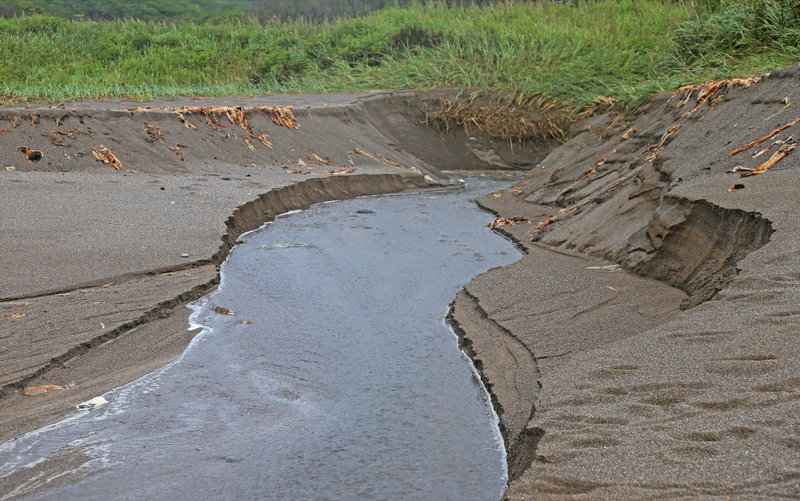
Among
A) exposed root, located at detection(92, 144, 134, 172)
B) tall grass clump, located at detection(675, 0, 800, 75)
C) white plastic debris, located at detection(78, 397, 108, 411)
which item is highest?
tall grass clump, located at detection(675, 0, 800, 75)

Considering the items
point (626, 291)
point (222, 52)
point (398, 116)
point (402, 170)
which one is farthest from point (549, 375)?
point (222, 52)

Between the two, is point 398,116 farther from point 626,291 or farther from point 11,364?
point 11,364

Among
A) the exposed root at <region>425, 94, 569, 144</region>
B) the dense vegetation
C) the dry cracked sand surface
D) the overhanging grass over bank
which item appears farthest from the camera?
the dense vegetation

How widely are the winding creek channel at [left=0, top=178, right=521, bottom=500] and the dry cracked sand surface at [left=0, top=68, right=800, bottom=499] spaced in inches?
6.7

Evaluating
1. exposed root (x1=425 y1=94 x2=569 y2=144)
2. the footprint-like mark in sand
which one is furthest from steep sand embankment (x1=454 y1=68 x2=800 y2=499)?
exposed root (x1=425 y1=94 x2=569 y2=144)

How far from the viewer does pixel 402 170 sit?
38.5ft

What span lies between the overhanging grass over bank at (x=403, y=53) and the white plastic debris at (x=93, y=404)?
26.7 ft

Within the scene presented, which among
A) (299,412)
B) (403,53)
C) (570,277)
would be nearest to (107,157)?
(570,277)

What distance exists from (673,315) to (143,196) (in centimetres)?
490

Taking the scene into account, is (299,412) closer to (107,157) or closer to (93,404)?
(93,404)

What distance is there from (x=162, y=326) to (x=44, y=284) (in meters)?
0.73

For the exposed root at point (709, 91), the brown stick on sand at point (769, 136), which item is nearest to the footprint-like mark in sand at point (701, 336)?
the brown stick on sand at point (769, 136)

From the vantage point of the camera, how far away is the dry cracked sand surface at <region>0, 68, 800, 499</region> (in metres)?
2.79

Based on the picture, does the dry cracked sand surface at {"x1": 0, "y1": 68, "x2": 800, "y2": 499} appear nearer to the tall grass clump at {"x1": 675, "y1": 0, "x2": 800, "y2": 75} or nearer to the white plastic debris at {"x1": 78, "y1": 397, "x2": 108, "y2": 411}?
the white plastic debris at {"x1": 78, "y1": 397, "x2": 108, "y2": 411}
